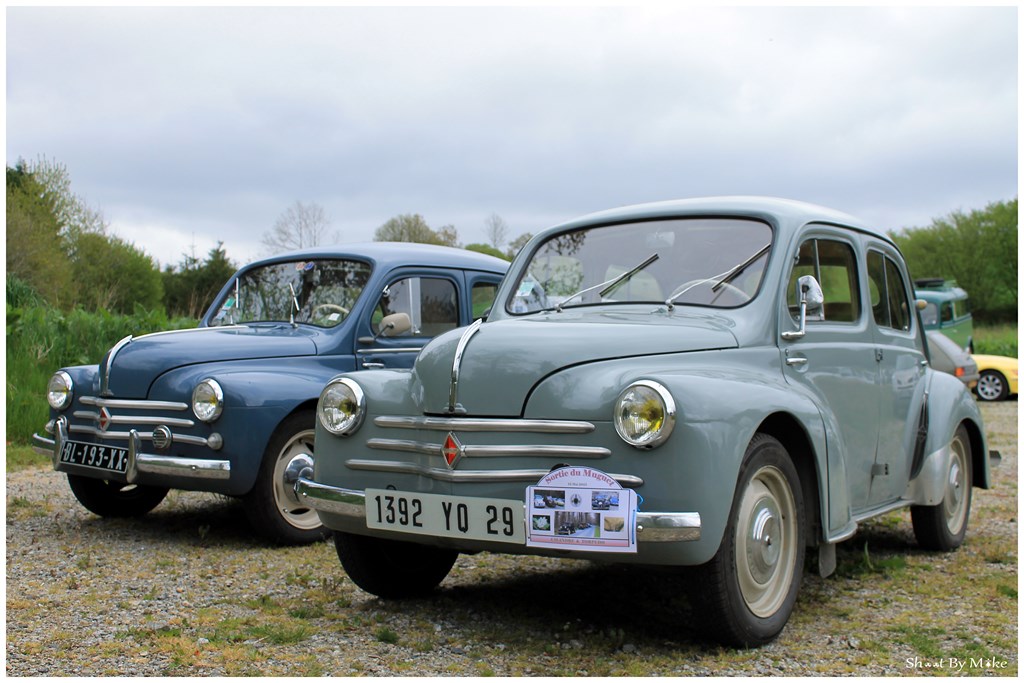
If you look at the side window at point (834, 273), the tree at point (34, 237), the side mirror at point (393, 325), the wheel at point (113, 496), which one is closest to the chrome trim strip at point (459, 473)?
the side window at point (834, 273)

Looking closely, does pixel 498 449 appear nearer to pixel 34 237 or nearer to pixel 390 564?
pixel 390 564

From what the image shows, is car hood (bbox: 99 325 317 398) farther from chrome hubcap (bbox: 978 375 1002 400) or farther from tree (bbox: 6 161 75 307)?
tree (bbox: 6 161 75 307)

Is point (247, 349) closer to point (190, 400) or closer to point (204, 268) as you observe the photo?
point (190, 400)

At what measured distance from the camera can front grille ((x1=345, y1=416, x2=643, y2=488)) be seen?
3.54 meters

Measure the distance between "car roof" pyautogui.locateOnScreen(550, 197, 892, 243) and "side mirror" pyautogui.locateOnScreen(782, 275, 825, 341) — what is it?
317 millimetres

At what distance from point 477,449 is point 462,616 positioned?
97 cm

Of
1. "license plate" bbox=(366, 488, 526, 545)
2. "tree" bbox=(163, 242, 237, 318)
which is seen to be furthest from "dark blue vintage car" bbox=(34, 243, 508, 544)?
"tree" bbox=(163, 242, 237, 318)

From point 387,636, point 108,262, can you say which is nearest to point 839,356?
point 387,636

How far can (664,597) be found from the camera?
181 inches

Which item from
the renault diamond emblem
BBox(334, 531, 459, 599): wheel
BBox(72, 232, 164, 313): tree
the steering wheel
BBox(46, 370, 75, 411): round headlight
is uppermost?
BBox(72, 232, 164, 313): tree

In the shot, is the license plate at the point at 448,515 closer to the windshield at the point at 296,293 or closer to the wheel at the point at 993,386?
the windshield at the point at 296,293

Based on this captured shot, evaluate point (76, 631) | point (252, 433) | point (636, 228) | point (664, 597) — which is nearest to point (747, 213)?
point (636, 228)

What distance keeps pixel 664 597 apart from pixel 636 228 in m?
1.80

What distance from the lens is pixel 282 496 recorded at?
19.7 feet
